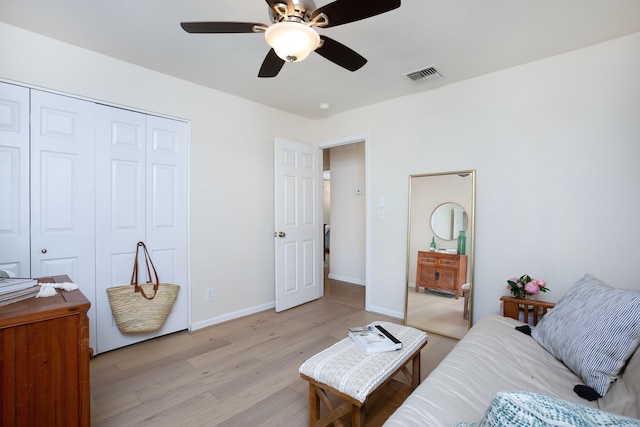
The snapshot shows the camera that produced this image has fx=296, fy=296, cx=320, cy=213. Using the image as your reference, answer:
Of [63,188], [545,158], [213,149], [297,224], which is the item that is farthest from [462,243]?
[63,188]

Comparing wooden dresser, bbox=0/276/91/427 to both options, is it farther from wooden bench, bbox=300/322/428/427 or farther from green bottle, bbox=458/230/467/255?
green bottle, bbox=458/230/467/255

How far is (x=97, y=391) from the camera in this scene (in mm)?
2016

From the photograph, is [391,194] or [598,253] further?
[391,194]

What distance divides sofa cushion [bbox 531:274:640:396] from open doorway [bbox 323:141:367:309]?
326 centimetres

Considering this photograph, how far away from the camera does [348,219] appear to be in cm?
Answer: 518

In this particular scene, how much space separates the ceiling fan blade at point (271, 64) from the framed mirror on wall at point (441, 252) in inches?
75.0

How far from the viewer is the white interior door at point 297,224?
362 centimetres

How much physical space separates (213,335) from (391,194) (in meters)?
2.42

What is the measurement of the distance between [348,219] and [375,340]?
11.4ft

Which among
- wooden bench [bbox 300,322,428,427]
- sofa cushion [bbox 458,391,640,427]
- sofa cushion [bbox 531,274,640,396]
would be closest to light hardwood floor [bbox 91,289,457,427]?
wooden bench [bbox 300,322,428,427]

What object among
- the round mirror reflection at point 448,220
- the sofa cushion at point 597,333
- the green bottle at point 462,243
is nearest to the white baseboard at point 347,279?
the round mirror reflection at point 448,220

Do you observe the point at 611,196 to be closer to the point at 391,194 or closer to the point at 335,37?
the point at 391,194

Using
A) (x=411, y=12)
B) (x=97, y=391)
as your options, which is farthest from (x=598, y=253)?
(x=97, y=391)

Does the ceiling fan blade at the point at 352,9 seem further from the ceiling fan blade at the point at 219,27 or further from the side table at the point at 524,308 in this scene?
the side table at the point at 524,308
